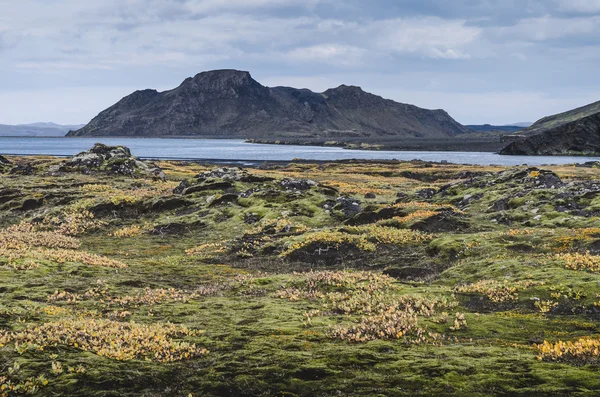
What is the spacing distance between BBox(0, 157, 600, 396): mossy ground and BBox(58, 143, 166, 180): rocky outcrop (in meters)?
41.4

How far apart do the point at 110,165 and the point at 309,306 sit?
251ft

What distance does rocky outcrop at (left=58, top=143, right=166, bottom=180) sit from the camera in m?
83.1

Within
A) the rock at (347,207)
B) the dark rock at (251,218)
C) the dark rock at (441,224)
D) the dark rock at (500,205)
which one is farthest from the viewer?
the rock at (347,207)

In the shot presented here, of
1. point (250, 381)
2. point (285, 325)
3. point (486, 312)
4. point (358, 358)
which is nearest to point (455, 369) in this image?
point (358, 358)

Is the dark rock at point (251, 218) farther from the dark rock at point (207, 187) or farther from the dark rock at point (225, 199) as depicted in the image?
the dark rock at point (207, 187)

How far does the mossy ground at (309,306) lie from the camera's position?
9.84 metres

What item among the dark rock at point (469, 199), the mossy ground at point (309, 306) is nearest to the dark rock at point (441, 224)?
the mossy ground at point (309, 306)

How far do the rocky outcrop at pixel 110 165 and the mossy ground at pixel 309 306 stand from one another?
136 feet

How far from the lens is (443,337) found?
13.3 m

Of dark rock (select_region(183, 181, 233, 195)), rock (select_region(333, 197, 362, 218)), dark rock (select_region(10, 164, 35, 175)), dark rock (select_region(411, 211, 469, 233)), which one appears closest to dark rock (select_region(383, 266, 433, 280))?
dark rock (select_region(411, 211, 469, 233))

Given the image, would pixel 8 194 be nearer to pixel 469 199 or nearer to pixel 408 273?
pixel 408 273

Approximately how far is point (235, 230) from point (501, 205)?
26.1 meters

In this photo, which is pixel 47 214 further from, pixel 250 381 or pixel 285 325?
pixel 250 381

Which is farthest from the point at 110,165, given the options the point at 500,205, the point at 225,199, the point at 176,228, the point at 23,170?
the point at 500,205
